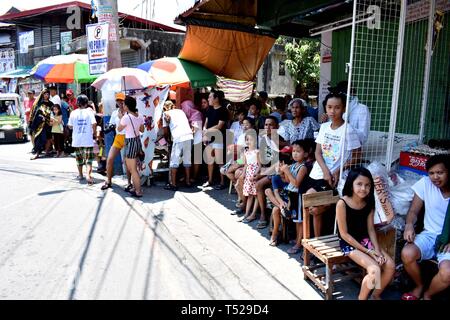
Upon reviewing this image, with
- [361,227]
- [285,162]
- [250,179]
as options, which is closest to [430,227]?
[361,227]

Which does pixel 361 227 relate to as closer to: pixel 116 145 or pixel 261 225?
pixel 261 225

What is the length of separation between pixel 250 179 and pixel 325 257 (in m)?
2.21

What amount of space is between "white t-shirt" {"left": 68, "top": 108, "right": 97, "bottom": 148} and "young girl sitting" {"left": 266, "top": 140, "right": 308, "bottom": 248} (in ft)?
14.7

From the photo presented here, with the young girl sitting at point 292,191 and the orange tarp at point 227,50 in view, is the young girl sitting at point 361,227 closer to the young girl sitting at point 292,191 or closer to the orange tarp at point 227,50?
the young girl sitting at point 292,191

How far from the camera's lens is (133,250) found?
4441 millimetres

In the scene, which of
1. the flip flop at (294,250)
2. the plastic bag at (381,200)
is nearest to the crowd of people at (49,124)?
the flip flop at (294,250)

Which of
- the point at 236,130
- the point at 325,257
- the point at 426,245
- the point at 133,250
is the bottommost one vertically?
the point at 133,250

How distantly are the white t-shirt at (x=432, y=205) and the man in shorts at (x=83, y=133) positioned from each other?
19.9 feet

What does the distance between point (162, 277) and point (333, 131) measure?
2440 millimetres

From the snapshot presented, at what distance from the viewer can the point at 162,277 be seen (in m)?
3.79

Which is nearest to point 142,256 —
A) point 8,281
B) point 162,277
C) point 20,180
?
point 162,277

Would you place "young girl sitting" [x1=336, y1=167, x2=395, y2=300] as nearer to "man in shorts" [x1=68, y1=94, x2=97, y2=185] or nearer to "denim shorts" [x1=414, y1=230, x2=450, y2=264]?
"denim shorts" [x1=414, y1=230, x2=450, y2=264]
